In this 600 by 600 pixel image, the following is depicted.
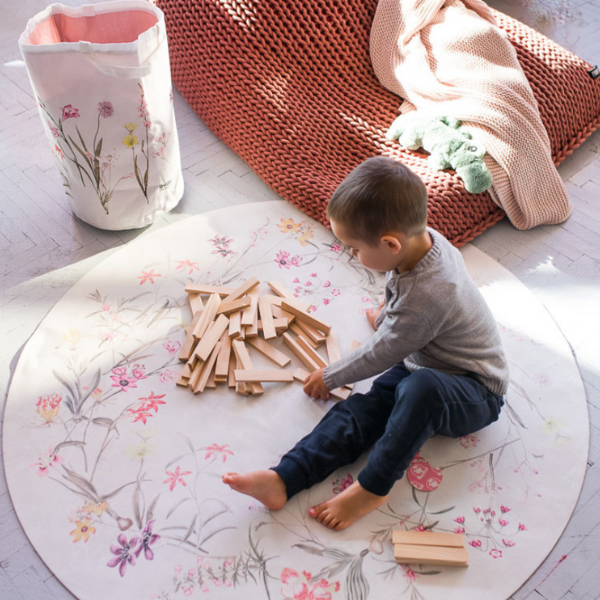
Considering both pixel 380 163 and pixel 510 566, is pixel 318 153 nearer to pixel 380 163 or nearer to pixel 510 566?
pixel 380 163

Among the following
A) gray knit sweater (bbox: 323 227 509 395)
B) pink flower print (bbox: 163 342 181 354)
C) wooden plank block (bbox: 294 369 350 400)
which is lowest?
pink flower print (bbox: 163 342 181 354)

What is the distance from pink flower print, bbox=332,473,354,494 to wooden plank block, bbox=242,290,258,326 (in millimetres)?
416

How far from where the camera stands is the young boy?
1.10 metres

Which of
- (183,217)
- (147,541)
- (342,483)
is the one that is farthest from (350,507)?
(183,217)

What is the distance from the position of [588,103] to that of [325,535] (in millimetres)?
1503

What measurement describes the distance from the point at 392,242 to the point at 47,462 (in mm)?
799

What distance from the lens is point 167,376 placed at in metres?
1.44

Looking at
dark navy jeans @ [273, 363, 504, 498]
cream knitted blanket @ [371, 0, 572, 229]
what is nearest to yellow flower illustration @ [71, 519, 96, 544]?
dark navy jeans @ [273, 363, 504, 498]

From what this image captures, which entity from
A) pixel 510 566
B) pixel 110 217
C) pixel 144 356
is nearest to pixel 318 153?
pixel 110 217

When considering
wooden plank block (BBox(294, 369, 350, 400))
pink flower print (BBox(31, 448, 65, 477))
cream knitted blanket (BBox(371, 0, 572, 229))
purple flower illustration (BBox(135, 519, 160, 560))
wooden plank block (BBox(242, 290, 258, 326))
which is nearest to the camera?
purple flower illustration (BBox(135, 519, 160, 560))

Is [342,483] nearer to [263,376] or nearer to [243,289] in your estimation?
[263,376]

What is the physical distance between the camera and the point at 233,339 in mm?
1501

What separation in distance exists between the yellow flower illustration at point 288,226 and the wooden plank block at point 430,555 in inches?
34.5

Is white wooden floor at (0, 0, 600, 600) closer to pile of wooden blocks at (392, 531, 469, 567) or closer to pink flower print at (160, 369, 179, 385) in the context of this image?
pile of wooden blocks at (392, 531, 469, 567)
